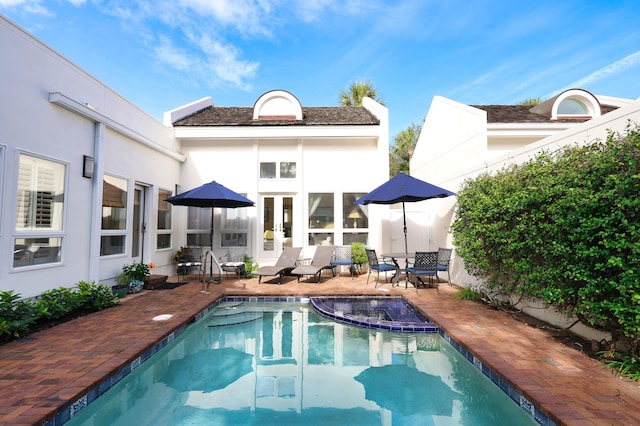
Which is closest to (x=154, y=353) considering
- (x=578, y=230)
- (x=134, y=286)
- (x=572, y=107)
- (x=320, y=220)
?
(x=134, y=286)

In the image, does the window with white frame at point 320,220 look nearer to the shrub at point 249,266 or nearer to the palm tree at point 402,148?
the shrub at point 249,266

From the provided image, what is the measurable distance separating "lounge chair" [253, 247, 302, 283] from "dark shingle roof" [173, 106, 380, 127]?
4.49 metres

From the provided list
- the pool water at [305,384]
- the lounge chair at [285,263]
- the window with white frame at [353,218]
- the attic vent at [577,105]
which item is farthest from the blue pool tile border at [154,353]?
the attic vent at [577,105]

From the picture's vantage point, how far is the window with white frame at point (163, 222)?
369 inches

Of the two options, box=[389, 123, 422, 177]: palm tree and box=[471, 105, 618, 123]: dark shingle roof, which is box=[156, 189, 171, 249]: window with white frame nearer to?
box=[471, 105, 618, 123]: dark shingle roof

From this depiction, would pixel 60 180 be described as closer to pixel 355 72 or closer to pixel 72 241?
pixel 72 241

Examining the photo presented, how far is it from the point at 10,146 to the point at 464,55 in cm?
1766

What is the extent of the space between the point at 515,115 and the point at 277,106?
30.5ft

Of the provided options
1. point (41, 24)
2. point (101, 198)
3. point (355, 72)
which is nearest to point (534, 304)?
point (101, 198)

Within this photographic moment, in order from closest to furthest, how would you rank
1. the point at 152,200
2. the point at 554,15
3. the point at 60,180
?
the point at 60,180
the point at 152,200
the point at 554,15

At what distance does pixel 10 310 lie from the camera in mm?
4465

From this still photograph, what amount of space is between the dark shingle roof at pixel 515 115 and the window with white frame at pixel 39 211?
12515 mm

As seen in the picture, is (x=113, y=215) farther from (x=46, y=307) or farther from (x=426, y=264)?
(x=426, y=264)

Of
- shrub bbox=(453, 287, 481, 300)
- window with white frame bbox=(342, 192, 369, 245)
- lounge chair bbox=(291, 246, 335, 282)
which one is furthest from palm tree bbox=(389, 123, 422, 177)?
shrub bbox=(453, 287, 481, 300)
